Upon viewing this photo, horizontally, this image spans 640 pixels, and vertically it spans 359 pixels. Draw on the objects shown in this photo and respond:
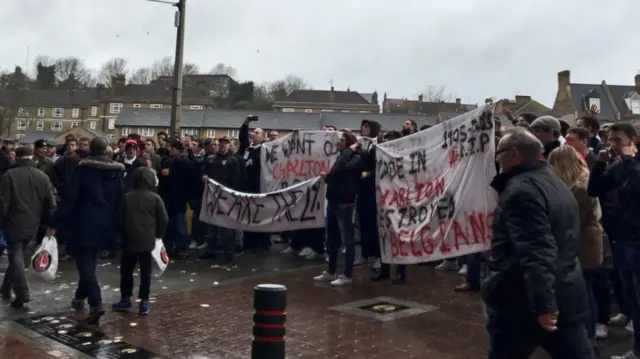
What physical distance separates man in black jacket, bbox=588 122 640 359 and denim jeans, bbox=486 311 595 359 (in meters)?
2.27

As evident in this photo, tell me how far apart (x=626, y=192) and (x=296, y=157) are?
6.97 m

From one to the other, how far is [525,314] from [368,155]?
5902 mm

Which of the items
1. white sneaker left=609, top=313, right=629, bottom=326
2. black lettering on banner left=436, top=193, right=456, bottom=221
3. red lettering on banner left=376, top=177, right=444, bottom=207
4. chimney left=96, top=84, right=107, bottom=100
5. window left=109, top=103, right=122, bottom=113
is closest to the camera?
white sneaker left=609, top=313, right=629, bottom=326

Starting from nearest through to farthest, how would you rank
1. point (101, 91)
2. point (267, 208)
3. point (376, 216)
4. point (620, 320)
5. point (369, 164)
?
1. point (620, 320)
2. point (369, 164)
3. point (376, 216)
4. point (267, 208)
5. point (101, 91)

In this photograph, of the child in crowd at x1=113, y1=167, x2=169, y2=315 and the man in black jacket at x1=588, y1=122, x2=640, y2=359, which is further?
the child in crowd at x1=113, y1=167, x2=169, y2=315

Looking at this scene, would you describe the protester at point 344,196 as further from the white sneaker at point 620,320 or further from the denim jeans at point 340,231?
the white sneaker at point 620,320

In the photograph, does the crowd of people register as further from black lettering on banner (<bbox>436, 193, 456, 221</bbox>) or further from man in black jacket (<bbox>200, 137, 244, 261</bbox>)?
black lettering on banner (<bbox>436, 193, 456, 221</bbox>)

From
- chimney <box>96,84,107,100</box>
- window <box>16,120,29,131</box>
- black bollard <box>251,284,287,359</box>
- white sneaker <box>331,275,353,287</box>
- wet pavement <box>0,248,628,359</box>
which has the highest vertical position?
chimney <box>96,84,107,100</box>

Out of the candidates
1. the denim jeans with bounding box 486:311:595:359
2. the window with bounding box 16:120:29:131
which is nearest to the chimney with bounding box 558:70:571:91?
the denim jeans with bounding box 486:311:595:359

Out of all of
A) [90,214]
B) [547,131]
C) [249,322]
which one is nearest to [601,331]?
[547,131]

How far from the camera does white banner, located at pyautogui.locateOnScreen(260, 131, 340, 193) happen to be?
11867 millimetres

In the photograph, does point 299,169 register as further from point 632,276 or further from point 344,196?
point 632,276

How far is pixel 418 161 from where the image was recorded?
8805mm

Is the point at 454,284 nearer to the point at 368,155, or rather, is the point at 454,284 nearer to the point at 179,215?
the point at 368,155
